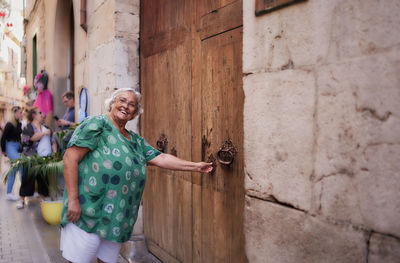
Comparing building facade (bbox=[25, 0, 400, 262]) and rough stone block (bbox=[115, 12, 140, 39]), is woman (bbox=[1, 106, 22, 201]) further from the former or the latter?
building facade (bbox=[25, 0, 400, 262])

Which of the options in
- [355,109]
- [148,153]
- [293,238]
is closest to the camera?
[355,109]

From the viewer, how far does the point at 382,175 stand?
1.21 meters

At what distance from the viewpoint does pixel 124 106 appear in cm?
229

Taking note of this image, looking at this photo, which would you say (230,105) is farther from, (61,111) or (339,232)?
(61,111)

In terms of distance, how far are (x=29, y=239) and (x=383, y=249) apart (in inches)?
160

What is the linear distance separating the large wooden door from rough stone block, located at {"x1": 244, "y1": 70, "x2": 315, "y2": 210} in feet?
1.40

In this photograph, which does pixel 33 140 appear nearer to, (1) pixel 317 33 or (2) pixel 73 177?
(2) pixel 73 177

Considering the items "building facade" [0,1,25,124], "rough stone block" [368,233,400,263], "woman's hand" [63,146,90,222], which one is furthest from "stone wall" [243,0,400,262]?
"building facade" [0,1,25,124]

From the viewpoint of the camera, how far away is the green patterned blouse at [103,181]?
6.84 ft

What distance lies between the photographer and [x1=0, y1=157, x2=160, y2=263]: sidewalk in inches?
138

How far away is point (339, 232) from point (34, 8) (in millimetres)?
10849

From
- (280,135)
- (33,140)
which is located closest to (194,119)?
(280,135)

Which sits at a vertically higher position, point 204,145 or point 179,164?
point 204,145

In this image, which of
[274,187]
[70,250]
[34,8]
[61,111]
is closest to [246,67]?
[274,187]
